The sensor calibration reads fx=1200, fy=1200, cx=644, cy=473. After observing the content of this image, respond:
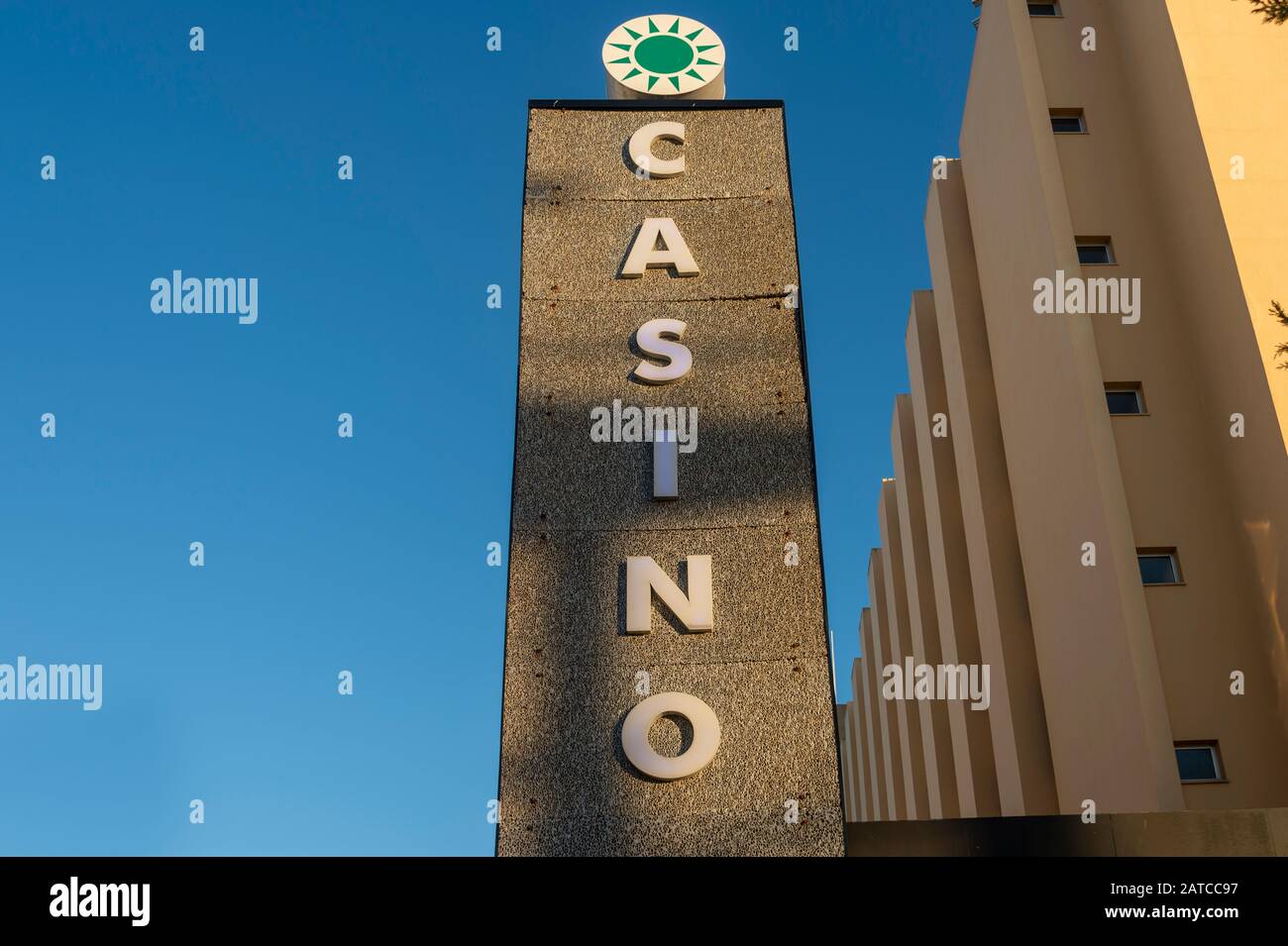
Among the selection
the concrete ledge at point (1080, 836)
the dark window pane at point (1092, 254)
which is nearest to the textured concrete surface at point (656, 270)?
the concrete ledge at point (1080, 836)

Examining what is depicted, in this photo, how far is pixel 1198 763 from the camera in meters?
14.9

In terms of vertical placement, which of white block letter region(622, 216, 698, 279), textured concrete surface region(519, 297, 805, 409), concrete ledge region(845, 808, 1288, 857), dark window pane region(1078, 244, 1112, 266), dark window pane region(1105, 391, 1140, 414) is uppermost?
dark window pane region(1078, 244, 1112, 266)

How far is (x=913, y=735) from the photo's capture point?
98.9 ft

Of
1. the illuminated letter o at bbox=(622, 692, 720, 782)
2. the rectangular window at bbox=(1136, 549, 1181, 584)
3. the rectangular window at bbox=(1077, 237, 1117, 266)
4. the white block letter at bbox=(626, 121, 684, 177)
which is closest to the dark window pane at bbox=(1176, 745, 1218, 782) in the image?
the rectangular window at bbox=(1136, 549, 1181, 584)

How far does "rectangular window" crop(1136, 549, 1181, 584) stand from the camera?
16.0 meters

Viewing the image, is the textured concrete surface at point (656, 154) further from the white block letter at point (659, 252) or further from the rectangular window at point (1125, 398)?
the rectangular window at point (1125, 398)

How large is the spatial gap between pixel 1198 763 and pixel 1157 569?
2.62 meters

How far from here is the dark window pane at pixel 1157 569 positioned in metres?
16.0

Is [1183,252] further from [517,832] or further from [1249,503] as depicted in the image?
[517,832]

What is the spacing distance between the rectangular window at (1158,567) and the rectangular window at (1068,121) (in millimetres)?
7238

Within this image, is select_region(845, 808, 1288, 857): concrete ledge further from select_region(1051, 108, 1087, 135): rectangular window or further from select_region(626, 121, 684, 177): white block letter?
select_region(1051, 108, 1087, 135): rectangular window

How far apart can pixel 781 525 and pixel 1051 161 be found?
12.4m

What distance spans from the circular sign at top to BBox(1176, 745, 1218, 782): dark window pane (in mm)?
9996

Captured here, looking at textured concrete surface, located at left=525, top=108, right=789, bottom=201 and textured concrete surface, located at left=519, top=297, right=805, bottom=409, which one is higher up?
textured concrete surface, located at left=525, top=108, right=789, bottom=201
